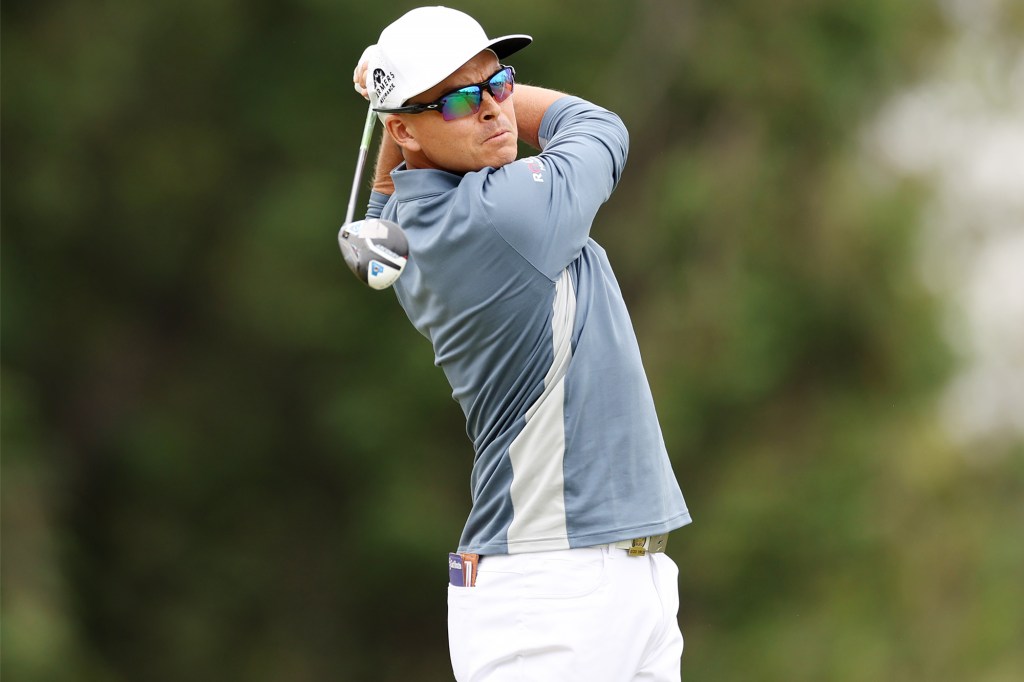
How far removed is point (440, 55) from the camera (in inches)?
123

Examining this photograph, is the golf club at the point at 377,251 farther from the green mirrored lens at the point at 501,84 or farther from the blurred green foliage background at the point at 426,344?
the blurred green foliage background at the point at 426,344

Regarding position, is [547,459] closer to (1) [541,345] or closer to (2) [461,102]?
(1) [541,345]

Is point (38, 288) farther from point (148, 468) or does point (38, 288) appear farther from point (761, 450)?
point (761, 450)

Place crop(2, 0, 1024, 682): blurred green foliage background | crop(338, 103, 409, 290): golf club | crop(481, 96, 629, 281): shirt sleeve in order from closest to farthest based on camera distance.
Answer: crop(338, 103, 409, 290): golf club
crop(481, 96, 629, 281): shirt sleeve
crop(2, 0, 1024, 682): blurred green foliage background

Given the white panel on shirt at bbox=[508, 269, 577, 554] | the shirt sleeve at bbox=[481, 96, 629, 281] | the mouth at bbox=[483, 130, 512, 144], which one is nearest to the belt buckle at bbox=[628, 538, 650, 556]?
the white panel on shirt at bbox=[508, 269, 577, 554]

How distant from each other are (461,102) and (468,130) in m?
0.06

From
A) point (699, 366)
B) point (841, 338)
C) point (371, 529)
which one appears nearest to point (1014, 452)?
point (841, 338)

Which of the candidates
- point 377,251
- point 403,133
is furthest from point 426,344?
point 377,251

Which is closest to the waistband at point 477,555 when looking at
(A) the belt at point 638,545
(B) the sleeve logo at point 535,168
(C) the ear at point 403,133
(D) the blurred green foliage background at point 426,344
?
(A) the belt at point 638,545

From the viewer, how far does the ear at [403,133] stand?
128 inches

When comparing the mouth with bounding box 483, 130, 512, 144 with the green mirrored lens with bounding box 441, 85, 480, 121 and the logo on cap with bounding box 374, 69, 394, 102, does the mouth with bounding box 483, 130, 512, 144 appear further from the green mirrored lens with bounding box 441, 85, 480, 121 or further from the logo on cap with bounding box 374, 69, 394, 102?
the logo on cap with bounding box 374, 69, 394, 102

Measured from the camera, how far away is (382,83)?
3.20 metres

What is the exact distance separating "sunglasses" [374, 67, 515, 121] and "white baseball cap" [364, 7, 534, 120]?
0.11 feet

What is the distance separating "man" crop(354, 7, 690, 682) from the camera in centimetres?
312
